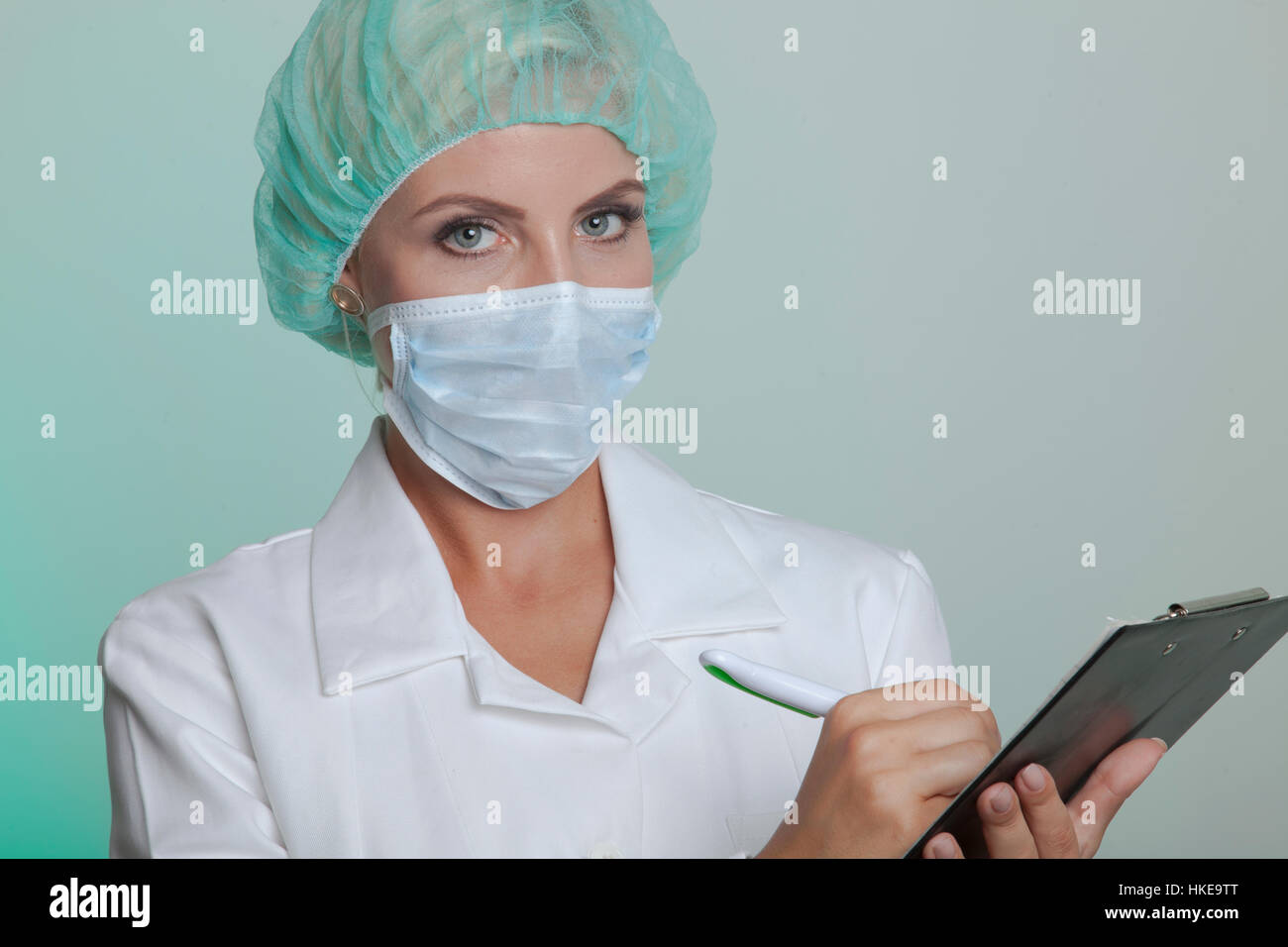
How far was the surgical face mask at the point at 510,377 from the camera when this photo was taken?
1800 mm

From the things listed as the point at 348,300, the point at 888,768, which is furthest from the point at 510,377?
the point at 888,768

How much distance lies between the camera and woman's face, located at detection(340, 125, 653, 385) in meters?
1.75

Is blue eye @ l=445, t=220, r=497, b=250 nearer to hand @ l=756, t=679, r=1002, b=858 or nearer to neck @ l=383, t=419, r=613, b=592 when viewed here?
neck @ l=383, t=419, r=613, b=592

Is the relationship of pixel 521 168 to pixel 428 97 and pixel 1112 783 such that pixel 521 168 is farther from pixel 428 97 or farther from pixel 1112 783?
pixel 1112 783

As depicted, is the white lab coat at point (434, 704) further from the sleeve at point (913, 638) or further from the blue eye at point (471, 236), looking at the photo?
the blue eye at point (471, 236)

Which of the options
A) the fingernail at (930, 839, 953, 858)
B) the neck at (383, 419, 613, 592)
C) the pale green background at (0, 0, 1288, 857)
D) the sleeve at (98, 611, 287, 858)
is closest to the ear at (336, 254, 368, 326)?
the neck at (383, 419, 613, 592)

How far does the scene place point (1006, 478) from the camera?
2.89m

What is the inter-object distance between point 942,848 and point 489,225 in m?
0.95

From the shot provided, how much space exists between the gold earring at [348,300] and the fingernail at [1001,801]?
45.1 inches

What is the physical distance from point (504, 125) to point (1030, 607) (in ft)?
5.58

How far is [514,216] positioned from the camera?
1739mm

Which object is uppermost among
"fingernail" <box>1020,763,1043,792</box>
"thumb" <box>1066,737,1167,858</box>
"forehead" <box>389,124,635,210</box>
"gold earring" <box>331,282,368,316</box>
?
"forehead" <box>389,124,635,210</box>

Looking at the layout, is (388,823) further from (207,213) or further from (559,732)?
(207,213)

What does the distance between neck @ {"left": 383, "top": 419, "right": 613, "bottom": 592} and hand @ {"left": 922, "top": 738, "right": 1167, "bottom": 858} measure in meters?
0.75
